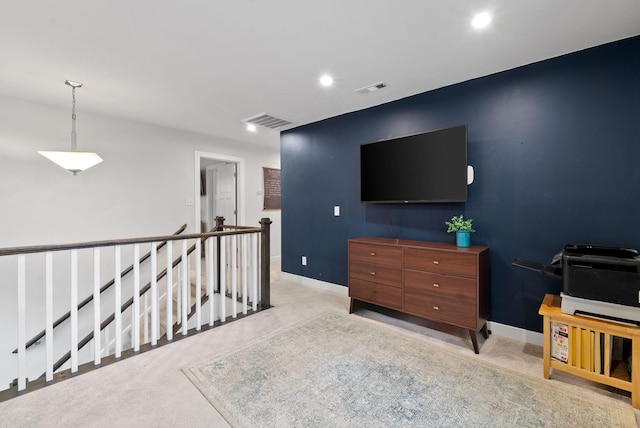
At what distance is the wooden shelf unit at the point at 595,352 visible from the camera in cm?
165

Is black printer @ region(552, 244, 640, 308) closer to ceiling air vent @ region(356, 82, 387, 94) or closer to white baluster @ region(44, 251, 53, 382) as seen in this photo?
ceiling air vent @ region(356, 82, 387, 94)

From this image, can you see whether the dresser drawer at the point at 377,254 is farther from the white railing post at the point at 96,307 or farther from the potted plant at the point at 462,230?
the white railing post at the point at 96,307

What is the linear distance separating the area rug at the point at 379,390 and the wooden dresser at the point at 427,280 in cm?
31

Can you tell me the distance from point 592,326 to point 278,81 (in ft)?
9.85

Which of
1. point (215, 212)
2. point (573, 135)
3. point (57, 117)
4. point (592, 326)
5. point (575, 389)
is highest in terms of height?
point (57, 117)

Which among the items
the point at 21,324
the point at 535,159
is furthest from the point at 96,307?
the point at 535,159

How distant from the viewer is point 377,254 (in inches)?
111

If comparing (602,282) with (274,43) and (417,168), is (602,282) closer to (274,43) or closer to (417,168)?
(417,168)

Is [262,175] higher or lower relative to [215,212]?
higher

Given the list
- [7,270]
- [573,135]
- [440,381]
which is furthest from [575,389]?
[7,270]

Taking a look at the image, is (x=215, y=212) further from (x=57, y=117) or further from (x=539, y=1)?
(x=539, y=1)

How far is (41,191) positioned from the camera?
3287mm

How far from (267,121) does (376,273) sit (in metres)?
2.53

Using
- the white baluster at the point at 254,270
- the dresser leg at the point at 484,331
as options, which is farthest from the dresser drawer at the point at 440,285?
the white baluster at the point at 254,270
